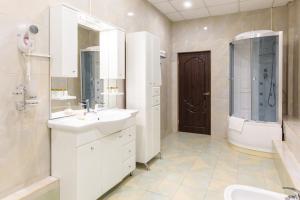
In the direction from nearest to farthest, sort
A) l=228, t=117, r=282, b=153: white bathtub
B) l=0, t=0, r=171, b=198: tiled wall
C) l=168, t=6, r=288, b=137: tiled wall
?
l=0, t=0, r=171, b=198: tiled wall, l=228, t=117, r=282, b=153: white bathtub, l=168, t=6, r=288, b=137: tiled wall

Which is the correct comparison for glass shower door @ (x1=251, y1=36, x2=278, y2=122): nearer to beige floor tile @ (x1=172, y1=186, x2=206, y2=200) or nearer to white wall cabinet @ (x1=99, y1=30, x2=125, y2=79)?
beige floor tile @ (x1=172, y1=186, x2=206, y2=200)

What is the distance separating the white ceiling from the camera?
13.8ft

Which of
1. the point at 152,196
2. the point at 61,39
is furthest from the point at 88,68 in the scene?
the point at 152,196

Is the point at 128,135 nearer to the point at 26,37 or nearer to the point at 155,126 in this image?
the point at 155,126

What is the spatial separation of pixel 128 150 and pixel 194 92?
3.05 metres

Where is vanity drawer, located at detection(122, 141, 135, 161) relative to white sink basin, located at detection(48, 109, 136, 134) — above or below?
below

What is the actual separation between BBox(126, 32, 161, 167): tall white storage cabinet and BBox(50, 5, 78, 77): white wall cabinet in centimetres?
112

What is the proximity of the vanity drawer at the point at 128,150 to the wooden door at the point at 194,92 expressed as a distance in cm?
284

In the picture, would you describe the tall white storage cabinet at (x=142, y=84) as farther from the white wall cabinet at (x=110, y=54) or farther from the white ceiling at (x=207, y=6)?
the white ceiling at (x=207, y=6)

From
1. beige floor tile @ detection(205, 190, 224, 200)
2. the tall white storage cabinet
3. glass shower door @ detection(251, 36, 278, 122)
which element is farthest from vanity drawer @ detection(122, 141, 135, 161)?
glass shower door @ detection(251, 36, 278, 122)

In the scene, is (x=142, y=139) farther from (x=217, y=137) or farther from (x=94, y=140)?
(x=217, y=137)

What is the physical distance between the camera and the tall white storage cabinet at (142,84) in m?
3.19

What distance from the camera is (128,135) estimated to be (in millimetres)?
2842

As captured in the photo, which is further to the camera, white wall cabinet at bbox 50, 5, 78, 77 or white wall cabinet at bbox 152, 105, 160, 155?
white wall cabinet at bbox 152, 105, 160, 155
